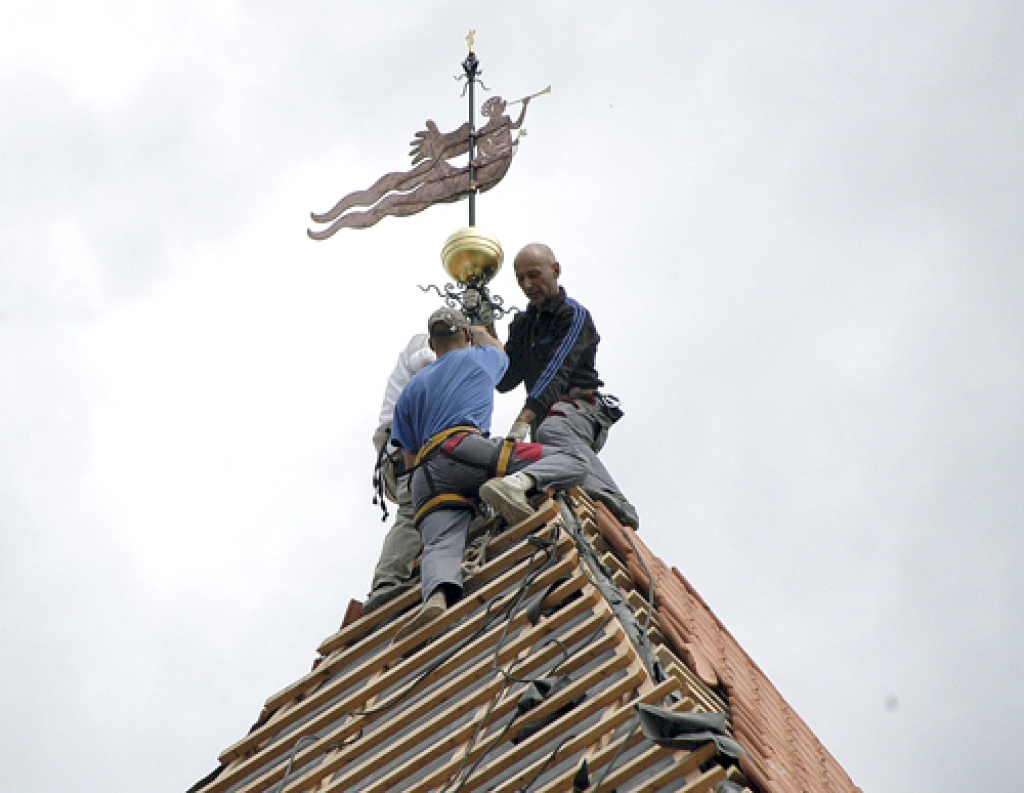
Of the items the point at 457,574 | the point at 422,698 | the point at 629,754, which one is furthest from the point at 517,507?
the point at 629,754

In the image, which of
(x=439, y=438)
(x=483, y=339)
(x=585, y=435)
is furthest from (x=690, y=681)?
(x=483, y=339)

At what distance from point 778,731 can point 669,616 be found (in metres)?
0.95

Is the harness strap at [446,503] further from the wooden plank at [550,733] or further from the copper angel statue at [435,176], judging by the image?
the copper angel statue at [435,176]

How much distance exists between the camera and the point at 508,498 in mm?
8453

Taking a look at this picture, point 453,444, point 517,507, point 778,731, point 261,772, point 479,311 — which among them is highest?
point 479,311

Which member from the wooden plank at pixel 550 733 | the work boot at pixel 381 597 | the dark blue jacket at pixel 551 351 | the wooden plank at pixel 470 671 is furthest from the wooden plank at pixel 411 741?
the dark blue jacket at pixel 551 351

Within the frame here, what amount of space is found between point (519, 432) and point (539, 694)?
2.79 m

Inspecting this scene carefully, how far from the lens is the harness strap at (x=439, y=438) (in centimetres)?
895

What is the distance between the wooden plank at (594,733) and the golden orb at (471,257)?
15.9 ft

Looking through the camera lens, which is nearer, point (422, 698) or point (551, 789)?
point (551, 789)

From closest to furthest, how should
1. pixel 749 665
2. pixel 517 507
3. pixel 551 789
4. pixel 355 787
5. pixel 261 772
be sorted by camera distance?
pixel 551 789 < pixel 355 787 < pixel 261 772 < pixel 517 507 < pixel 749 665

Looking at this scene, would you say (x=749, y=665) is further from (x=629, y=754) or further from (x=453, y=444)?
(x=629, y=754)

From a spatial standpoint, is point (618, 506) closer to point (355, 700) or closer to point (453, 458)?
point (453, 458)

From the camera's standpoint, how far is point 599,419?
32.9ft
